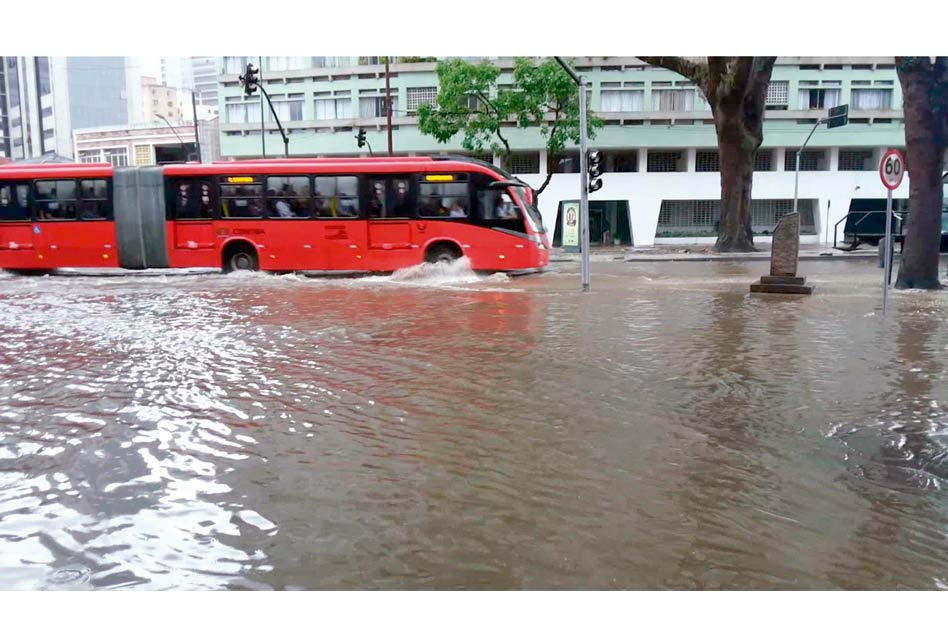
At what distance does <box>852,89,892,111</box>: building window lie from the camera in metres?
40.7

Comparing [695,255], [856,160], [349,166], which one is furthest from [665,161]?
[349,166]

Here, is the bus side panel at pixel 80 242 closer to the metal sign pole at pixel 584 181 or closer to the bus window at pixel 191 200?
the bus window at pixel 191 200

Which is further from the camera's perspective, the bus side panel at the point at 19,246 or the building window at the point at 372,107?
the building window at the point at 372,107

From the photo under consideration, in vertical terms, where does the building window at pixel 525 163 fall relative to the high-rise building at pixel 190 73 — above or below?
below

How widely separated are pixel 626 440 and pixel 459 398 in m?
1.75

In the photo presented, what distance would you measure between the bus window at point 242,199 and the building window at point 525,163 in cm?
2350

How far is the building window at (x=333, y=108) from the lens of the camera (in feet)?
141

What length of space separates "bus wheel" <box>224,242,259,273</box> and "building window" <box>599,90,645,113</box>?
25.8 meters

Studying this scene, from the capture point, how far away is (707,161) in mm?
41438

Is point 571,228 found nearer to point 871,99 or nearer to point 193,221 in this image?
point 193,221

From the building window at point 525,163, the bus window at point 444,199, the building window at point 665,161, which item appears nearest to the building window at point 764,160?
the building window at point 665,161

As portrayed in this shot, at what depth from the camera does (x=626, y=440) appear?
551cm

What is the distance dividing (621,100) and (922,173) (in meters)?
26.7

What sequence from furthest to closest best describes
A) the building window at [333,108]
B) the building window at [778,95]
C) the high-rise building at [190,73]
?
the high-rise building at [190,73]
the building window at [333,108]
the building window at [778,95]
